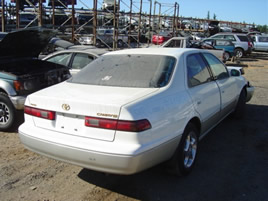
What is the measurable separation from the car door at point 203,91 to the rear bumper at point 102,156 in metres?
0.75

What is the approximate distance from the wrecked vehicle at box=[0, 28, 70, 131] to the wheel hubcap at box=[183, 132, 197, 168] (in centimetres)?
295

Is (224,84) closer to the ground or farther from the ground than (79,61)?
closer to the ground

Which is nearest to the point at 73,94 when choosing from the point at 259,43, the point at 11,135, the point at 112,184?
the point at 112,184

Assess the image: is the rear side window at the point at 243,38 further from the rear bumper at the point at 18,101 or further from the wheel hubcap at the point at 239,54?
the rear bumper at the point at 18,101

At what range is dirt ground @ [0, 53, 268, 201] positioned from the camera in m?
3.12

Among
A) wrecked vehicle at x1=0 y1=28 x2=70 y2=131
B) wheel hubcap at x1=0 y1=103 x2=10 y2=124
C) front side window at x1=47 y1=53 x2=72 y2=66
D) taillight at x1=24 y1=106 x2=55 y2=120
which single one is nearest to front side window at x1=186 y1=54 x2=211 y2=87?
taillight at x1=24 y1=106 x2=55 y2=120

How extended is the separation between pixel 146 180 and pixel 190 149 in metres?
0.66

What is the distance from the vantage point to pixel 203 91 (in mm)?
3861

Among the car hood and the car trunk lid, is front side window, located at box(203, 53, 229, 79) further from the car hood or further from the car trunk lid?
the car hood

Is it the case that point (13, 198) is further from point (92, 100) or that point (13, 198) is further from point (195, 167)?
point (195, 167)

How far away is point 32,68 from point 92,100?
3.64m

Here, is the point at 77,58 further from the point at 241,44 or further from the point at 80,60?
the point at 241,44

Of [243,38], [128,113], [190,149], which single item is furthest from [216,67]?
[243,38]

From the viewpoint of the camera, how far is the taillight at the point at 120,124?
2674mm
